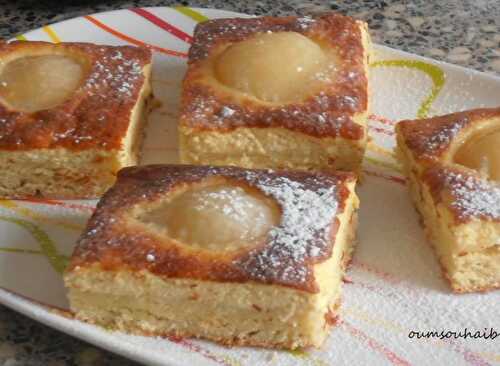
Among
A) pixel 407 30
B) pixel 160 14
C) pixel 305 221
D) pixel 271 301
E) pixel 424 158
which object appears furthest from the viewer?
pixel 407 30


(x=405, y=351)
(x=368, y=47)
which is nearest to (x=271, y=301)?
(x=405, y=351)

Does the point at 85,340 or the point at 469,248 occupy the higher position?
the point at 469,248

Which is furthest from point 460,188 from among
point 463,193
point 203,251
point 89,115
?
point 89,115

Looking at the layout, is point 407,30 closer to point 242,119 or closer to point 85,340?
point 242,119

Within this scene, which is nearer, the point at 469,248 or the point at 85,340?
the point at 85,340

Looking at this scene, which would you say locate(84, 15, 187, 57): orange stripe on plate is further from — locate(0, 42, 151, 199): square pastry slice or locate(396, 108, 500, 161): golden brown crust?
locate(396, 108, 500, 161): golden brown crust

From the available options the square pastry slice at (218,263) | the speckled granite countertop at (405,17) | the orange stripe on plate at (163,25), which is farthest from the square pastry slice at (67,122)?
the speckled granite countertop at (405,17)
